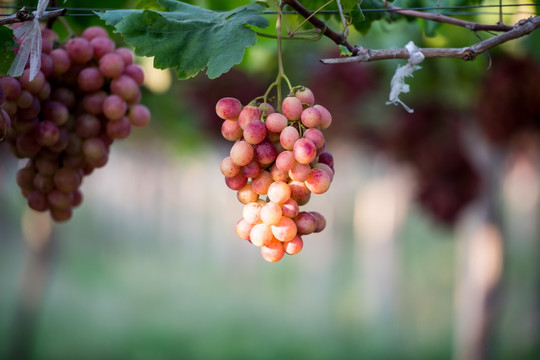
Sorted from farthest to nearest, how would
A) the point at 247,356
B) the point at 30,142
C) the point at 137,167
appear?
the point at 137,167
the point at 247,356
the point at 30,142

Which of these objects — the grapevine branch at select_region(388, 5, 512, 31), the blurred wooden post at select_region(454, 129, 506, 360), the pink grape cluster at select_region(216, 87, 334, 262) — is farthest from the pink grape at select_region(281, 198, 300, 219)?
the blurred wooden post at select_region(454, 129, 506, 360)

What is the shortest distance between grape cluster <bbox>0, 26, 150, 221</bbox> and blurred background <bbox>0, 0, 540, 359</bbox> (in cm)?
27

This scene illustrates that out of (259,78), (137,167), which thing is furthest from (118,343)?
(137,167)

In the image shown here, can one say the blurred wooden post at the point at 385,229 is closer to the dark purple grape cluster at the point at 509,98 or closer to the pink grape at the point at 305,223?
the dark purple grape cluster at the point at 509,98

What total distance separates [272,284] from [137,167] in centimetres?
482

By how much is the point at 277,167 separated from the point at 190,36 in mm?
258

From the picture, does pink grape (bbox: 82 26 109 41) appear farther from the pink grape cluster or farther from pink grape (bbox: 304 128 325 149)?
pink grape (bbox: 304 128 325 149)

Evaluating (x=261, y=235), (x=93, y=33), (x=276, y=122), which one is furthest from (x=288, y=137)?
(x=93, y=33)

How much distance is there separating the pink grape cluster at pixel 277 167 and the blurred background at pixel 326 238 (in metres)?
0.35

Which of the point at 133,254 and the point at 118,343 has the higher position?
the point at 133,254

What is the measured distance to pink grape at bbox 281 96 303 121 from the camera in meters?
0.82

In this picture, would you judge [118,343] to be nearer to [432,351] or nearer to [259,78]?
[432,351]

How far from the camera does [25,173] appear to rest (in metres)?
1.11

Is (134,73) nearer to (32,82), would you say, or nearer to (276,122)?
(32,82)
